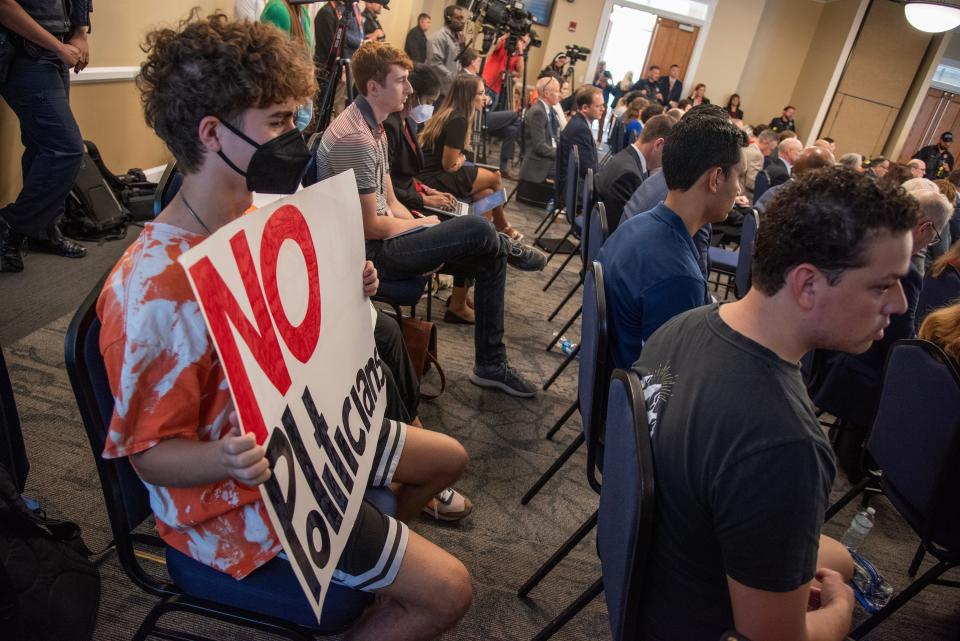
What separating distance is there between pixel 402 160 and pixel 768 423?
2561 mm

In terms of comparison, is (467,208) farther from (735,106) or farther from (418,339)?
(735,106)

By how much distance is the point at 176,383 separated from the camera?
0.91 metres

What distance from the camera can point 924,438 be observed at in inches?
62.5

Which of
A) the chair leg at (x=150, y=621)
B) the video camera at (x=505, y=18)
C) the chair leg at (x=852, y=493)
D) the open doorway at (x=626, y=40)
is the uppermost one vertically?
the open doorway at (x=626, y=40)

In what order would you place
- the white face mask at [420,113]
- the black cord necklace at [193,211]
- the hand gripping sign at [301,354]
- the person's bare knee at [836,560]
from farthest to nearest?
the white face mask at [420,113] → the person's bare knee at [836,560] → the black cord necklace at [193,211] → the hand gripping sign at [301,354]

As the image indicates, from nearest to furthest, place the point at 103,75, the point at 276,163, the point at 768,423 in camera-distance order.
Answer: the point at 768,423, the point at 276,163, the point at 103,75

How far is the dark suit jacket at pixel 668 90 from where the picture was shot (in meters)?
13.0

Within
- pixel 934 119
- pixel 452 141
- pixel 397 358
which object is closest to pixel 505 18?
pixel 452 141

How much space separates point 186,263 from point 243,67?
48 cm

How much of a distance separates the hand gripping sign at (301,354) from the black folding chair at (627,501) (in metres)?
0.46

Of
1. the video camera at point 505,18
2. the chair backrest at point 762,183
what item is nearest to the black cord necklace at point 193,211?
the chair backrest at point 762,183

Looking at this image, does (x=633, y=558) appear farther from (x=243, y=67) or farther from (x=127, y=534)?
(x=243, y=67)

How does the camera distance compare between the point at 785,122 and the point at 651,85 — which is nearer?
the point at 651,85

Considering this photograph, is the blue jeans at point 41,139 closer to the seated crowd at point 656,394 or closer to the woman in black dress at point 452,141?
the woman in black dress at point 452,141
